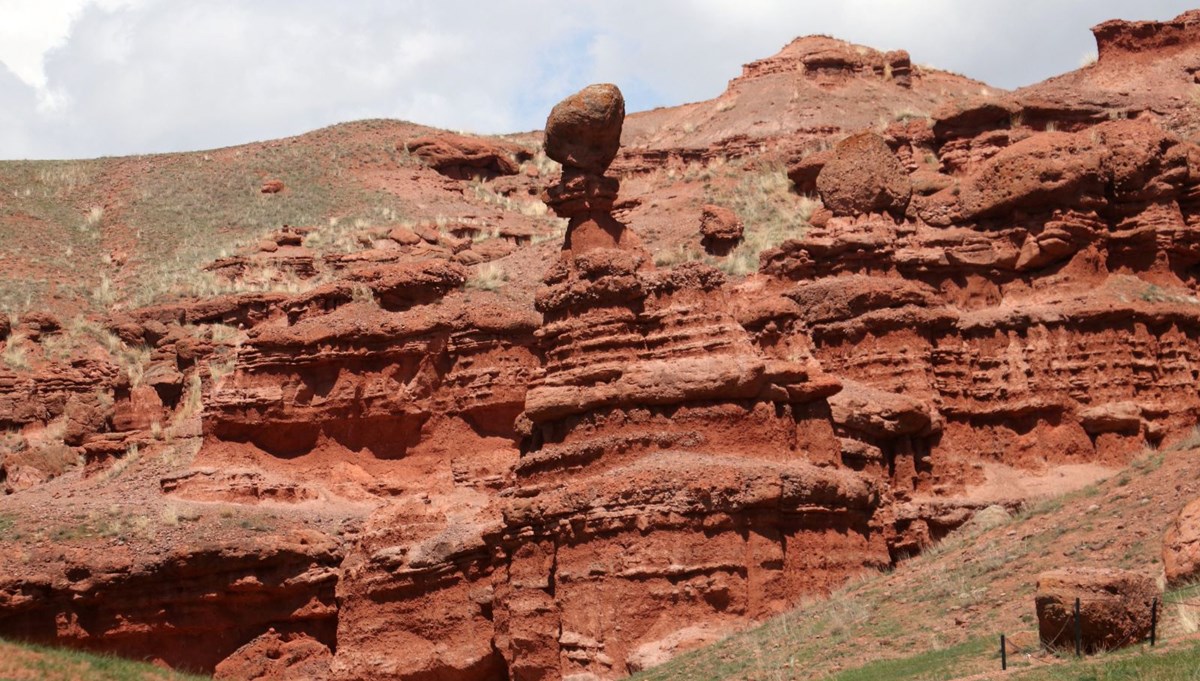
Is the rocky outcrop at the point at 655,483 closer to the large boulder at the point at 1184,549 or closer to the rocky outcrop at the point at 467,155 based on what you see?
the large boulder at the point at 1184,549

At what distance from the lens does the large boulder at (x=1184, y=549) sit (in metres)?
19.7

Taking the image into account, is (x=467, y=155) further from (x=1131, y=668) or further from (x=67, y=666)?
(x=1131, y=668)

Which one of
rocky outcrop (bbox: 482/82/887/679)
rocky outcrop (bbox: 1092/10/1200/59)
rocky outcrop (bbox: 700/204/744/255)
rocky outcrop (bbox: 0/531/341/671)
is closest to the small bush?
rocky outcrop (bbox: 700/204/744/255)

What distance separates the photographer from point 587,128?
30.5 metres

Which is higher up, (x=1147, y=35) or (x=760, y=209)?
(x=1147, y=35)

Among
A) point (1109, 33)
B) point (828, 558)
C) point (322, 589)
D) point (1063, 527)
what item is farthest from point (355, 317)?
point (1109, 33)

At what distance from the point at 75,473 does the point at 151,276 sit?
82.8 feet

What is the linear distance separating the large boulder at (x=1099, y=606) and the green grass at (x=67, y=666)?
16.0 m

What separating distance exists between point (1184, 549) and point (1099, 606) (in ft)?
8.18

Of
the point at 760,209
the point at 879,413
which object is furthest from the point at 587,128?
the point at 760,209

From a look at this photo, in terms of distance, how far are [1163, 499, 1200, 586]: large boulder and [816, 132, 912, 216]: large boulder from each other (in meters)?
16.4

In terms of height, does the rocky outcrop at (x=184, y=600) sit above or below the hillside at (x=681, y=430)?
below

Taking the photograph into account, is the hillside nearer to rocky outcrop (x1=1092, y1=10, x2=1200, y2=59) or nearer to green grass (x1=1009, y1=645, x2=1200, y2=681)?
rocky outcrop (x1=1092, y1=10, x2=1200, y2=59)

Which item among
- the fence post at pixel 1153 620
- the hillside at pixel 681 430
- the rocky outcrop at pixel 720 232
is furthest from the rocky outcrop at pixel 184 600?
the fence post at pixel 1153 620
